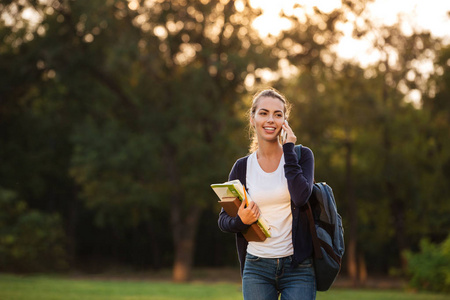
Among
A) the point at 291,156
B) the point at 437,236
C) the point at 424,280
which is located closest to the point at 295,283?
the point at 291,156

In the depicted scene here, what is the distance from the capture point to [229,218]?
3941mm

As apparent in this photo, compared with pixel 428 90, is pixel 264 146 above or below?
below

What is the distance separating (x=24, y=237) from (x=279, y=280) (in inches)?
950

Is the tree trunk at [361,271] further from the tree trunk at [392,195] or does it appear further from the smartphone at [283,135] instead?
the smartphone at [283,135]

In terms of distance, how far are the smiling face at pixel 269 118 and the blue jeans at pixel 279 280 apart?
78 cm

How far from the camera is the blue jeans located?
3.71 m

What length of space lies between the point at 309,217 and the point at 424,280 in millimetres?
19556

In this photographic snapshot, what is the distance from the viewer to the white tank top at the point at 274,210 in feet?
12.5

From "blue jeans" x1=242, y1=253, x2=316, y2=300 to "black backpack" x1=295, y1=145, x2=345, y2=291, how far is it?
Answer: 0.06 metres

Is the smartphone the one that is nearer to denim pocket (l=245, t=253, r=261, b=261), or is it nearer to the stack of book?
the stack of book

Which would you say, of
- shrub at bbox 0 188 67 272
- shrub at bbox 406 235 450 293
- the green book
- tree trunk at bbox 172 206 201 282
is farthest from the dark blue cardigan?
tree trunk at bbox 172 206 201 282

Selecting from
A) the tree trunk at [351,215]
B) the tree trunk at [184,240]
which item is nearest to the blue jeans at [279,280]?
the tree trunk at [184,240]

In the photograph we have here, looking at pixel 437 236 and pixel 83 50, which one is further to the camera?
pixel 437 236

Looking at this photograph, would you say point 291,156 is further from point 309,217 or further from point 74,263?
point 74,263
